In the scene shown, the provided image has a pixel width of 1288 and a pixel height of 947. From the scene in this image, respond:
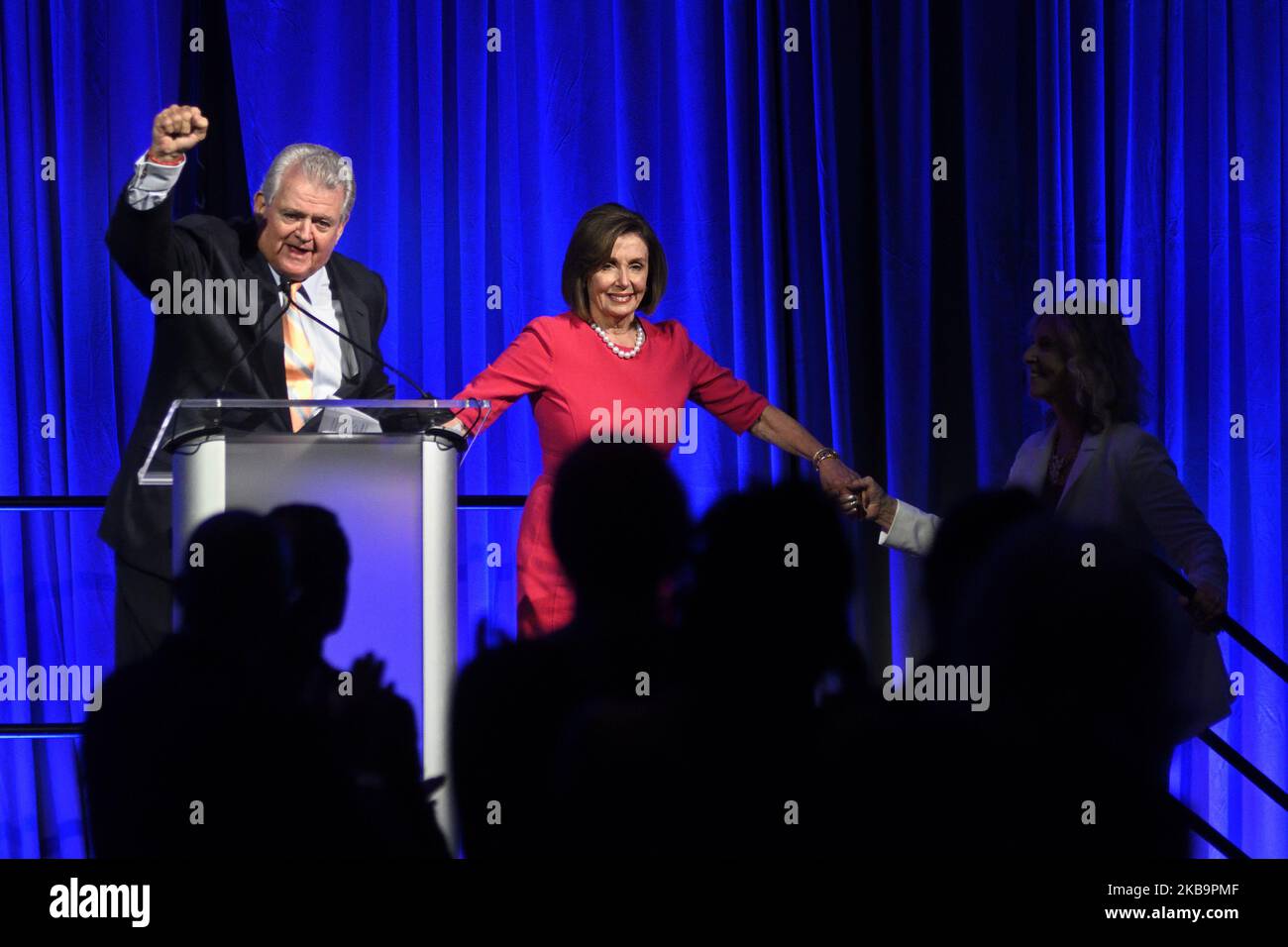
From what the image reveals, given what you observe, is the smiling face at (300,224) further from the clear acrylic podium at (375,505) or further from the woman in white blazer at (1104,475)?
the woman in white blazer at (1104,475)

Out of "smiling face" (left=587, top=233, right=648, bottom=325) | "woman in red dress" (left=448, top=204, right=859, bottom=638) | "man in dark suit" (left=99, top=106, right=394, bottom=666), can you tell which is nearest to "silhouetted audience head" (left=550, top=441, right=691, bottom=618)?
"woman in red dress" (left=448, top=204, right=859, bottom=638)

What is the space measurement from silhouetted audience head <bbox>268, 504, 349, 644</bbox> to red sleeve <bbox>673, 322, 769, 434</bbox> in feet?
3.55

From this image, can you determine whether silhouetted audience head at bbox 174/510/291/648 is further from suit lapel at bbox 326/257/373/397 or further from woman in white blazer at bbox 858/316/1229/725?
woman in white blazer at bbox 858/316/1229/725

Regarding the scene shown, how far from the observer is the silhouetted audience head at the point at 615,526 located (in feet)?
10.4

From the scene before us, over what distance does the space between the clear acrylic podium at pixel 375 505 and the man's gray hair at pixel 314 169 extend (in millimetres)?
840

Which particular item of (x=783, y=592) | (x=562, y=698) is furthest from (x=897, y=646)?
(x=562, y=698)

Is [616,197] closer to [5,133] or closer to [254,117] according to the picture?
[254,117]

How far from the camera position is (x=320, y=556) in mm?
2594

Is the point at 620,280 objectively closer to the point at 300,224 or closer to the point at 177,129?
the point at 300,224
